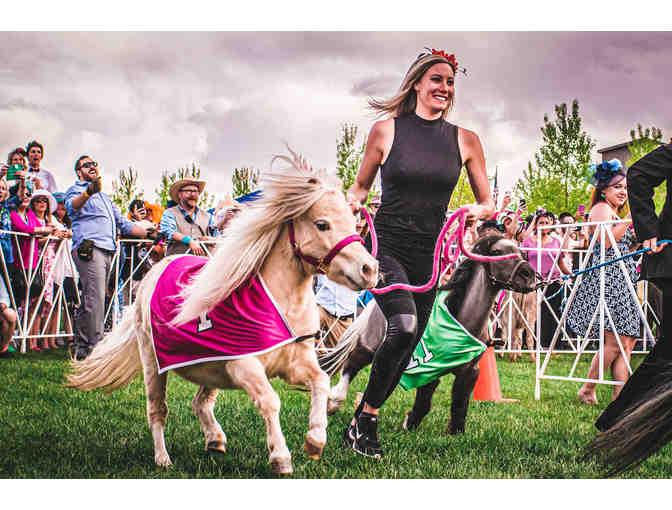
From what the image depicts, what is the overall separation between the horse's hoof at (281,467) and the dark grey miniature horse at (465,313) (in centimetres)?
183

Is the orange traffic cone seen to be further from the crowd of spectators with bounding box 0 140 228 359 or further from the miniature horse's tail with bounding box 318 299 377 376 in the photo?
the crowd of spectators with bounding box 0 140 228 359

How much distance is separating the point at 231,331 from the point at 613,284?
4.07 metres

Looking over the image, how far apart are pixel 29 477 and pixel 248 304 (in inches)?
55.0

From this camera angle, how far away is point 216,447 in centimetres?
370

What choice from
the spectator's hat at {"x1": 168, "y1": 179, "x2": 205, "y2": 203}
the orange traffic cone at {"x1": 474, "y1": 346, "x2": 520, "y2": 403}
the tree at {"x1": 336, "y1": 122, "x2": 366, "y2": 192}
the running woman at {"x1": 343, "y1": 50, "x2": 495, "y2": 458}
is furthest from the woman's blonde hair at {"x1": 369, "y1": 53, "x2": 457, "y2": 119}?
the orange traffic cone at {"x1": 474, "y1": 346, "x2": 520, "y2": 403}

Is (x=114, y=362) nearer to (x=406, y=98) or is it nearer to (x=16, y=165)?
(x=406, y=98)

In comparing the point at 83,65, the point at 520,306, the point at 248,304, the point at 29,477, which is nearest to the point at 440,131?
the point at 248,304

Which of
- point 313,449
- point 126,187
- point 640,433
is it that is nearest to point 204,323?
point 313,449

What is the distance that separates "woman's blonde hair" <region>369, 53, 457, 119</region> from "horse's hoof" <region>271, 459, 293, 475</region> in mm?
2228

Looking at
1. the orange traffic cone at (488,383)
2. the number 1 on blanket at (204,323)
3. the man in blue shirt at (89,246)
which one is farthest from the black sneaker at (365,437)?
the man in blue shirt at (89,246)

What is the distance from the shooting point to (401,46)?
14.0 ft

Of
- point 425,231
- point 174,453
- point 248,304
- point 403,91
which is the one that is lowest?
point 174,453

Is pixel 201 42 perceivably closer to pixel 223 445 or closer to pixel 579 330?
pixel 223 445

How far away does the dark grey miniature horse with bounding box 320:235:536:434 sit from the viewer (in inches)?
178
